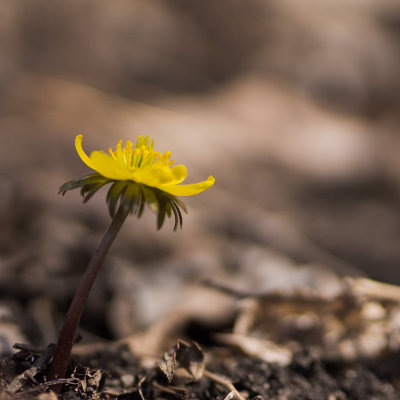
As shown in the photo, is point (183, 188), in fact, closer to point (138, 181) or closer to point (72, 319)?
point (138, 181)

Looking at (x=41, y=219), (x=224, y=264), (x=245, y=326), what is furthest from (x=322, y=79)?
(x=245, y=326)

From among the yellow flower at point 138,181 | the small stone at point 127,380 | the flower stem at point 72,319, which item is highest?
the yellow flower at point 138,181

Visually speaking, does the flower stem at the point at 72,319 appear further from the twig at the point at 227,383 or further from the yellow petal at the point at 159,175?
the twig at the point at 227,383

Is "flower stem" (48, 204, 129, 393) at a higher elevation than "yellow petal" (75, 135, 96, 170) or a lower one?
lower

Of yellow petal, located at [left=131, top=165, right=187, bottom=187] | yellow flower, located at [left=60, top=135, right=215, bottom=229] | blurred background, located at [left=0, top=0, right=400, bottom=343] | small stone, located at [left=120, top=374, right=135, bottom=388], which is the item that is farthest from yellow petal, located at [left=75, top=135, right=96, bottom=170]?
blurred background, located at [left=0, top=0, right=400, bottom=343]

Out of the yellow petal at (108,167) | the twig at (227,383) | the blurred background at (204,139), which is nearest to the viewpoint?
the yellow petal at (108,167)

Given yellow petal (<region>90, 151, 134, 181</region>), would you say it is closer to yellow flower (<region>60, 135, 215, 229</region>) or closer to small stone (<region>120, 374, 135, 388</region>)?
yellow flower (<region>60, 135, 215, 229</region>)

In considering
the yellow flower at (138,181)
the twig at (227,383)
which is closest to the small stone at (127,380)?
the twig at (227,383)
